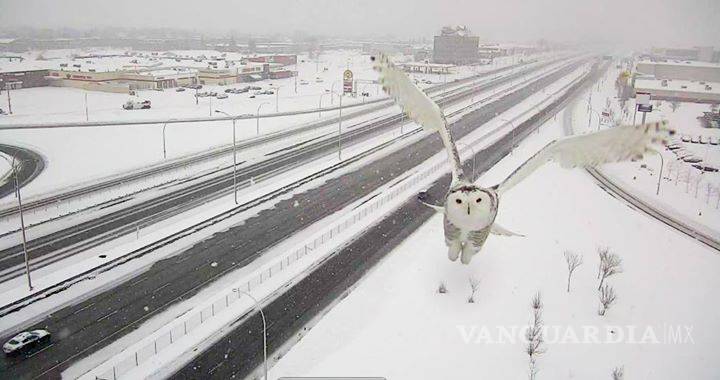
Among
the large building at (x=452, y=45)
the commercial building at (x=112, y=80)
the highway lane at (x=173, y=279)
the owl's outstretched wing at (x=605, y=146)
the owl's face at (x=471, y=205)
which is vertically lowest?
the highway lane at (x=173, y=279)

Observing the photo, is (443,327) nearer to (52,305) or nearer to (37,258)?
(52,305)

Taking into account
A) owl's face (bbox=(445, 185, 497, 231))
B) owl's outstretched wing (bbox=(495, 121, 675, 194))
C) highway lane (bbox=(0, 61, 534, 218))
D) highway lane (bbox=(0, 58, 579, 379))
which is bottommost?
highway lane (bbox=(0, 58, 579, 379))

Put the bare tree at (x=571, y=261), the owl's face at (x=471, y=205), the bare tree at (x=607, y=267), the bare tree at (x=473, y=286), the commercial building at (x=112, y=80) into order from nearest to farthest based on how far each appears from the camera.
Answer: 1. the owl's face at (x=471, y=205)
2. the bare tree at (x=473, y=286)
3. the bare tree at (x=607, y=267)
4. the bare tree at (x=571, y=261)
5. the commercial building at (x=112, y=80)

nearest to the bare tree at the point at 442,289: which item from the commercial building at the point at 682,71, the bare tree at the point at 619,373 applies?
the bare tree at the point at 619,373

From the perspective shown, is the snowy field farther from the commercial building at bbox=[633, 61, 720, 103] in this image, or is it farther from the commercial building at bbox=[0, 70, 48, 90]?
the commercial building at bbox=[633, 61, 720, 103]

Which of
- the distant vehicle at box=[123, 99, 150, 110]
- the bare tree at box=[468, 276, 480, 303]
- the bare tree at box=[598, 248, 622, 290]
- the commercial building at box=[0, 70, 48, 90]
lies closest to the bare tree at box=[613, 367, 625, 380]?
the bare tree at box=[598, 248, 622, 290]

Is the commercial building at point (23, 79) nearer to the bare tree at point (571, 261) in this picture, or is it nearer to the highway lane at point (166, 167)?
the highway lane at point (166, 167)
